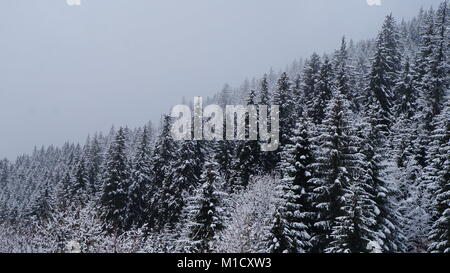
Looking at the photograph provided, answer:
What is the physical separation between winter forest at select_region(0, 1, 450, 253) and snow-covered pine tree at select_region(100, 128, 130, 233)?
0.46 ft

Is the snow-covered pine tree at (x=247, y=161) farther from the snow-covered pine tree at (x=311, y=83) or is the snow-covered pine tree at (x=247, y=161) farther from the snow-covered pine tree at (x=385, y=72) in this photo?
the snow-covered pine tree at (x=385, y=72)

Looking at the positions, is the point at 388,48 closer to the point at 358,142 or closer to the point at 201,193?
the point at 358,142

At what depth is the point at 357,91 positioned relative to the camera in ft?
200

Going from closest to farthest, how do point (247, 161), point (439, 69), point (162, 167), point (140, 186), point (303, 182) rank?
point (303, 182)
point (247, 161)
point (162, 167)
point (439, 69)
point (140, 186)

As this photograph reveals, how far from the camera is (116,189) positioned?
48.3 m

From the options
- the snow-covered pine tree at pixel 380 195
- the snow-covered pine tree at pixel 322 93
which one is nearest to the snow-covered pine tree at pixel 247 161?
the snow-covered pine tree at pixel 322 93

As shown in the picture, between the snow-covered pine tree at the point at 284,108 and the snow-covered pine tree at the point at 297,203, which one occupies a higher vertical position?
the snow-covered pine tree at the point at 284,108

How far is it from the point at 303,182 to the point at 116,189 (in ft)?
90.2

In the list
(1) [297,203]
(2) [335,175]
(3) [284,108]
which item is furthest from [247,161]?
(2) [335,175]

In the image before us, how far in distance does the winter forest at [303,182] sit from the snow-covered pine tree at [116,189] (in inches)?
5.5

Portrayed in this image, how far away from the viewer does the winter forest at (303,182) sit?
25.7m

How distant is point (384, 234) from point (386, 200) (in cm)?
238

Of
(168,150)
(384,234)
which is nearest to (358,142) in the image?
(384,234)

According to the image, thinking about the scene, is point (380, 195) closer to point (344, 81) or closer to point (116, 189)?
point (344, 81)
